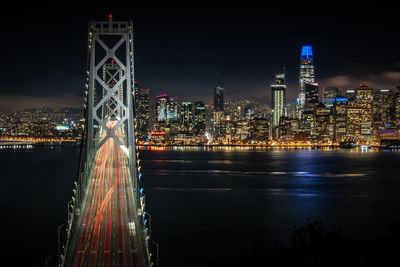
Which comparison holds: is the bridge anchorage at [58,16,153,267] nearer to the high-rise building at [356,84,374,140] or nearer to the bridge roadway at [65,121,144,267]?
the bridge roadway at [65,121,144,267]

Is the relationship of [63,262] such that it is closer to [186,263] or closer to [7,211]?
[186,263]

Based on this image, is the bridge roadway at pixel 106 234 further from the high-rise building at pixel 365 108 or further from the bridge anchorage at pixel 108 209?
the high-rise building at pixel 365 108

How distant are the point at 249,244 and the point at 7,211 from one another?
46.9 feet

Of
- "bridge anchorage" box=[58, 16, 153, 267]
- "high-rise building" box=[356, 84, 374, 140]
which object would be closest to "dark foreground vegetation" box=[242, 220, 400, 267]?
"bridge anchorage" box=[58, 16, 153, 267]

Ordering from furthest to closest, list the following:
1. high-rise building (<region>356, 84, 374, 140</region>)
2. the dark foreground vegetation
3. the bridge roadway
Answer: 1. high-rise building (<region>356, 84, 374, 140</region>)
2. the bridge roadway
3. the dark foreground vegetation

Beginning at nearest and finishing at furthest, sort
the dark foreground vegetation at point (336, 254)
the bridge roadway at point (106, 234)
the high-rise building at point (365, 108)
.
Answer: the dark foreground vegetation at point (336, 254) → the bridge roadway at point (106, 234) → the high-rise building at point (365, 108)

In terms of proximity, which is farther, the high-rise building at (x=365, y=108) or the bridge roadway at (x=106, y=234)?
the high-rise building at (x=365, y=108)

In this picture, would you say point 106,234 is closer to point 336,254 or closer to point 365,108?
point 336,254

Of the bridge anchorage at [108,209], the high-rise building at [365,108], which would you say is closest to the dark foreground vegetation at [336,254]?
the bridge anchorage at [108,209]

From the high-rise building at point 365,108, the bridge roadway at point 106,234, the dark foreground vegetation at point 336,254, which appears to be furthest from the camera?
the high-rise building at point 365,108

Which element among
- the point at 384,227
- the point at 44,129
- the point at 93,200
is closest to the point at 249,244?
the point at 93,200

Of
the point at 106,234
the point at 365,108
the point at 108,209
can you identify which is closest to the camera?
the point at 106,234

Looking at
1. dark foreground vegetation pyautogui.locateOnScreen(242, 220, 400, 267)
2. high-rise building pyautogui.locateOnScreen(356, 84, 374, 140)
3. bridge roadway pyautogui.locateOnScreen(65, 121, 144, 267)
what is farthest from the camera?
high-rise building pyautogui.locateOnScreen(356, 84, 374, 140)

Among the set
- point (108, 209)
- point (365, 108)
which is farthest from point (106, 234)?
point (365, 108)
